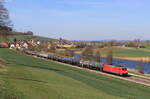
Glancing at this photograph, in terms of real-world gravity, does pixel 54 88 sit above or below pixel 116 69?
above

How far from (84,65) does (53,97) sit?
172 ft

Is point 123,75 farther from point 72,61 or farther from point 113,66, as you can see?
point 72,61

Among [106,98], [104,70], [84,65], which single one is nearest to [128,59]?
[84,65]

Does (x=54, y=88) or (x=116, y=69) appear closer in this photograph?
(x=54, y=88)

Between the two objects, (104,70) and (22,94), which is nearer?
(22,94)

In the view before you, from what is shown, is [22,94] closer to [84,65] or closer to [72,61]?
[84,65]

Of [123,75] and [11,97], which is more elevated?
[11,97]

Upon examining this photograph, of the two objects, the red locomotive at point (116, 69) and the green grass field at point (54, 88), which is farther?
the red locomotive at point (116, 69)

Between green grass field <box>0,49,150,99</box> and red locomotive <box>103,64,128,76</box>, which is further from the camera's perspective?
red locomotive <box>103,64,128,76</box>

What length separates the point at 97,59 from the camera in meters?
95.0

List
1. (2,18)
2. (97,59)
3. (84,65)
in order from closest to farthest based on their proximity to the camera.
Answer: (2,18) < (84,65) < (97,59)

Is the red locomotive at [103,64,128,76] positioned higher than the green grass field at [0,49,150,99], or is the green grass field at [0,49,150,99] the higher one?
the green grass field at [0,49,150,99]

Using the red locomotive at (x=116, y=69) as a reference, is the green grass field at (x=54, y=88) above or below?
above

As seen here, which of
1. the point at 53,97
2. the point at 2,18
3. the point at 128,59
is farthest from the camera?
the point at 128,59
